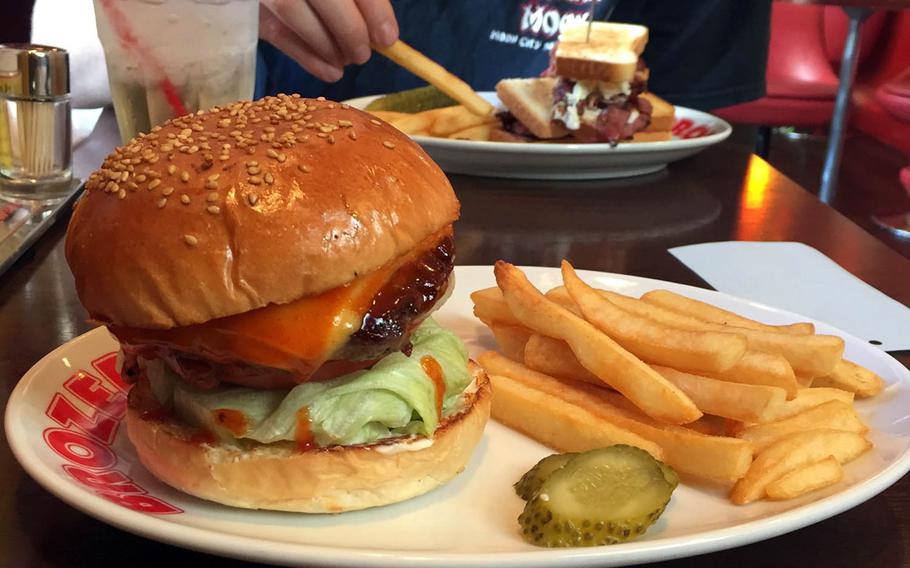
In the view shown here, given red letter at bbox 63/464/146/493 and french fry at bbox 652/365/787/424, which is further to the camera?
french fry at bbox 652/365/787/424

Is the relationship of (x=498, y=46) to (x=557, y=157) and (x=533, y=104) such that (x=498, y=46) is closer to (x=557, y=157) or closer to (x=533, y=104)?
(x=533, y=104)

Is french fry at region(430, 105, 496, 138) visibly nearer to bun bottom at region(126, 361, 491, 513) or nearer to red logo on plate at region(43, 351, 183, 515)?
red logo on plate at region(43, 351, 183, 515)

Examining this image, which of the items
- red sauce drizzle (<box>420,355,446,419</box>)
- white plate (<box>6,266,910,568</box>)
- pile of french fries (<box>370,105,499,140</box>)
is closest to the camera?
white plate (<box>6,266,910,568</box>)

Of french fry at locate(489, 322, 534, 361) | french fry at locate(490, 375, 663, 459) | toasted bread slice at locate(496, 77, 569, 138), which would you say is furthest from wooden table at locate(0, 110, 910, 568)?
french fry at locate(489, 322, 534, 361)

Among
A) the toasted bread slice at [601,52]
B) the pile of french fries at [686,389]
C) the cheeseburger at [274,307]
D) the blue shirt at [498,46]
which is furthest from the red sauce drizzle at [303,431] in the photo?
the blue shirt at [498,46]

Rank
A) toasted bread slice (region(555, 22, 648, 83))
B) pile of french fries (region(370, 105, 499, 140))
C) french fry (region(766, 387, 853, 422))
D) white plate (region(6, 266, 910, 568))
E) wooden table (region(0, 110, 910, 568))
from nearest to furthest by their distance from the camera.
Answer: white plate (region(6, 266, 910, 568)), wooden table (region(0, 110, 910, 568)), french fry (region(766, 387, 853, 422)), pile of french fries (region(370, 105, 499, 140)), toasted bread slice (region(555, 22, 648, 83))

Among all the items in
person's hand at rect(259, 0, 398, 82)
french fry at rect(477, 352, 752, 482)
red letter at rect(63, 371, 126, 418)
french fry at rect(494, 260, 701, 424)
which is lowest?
red letter at rect(63, 371, 126, 418)

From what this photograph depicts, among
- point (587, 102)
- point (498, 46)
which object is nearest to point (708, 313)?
point (587, 102)
